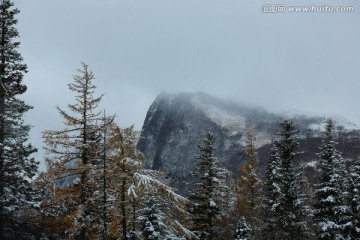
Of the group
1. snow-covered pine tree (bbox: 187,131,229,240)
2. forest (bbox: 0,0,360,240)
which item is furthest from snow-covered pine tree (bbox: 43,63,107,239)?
snow-covered pine tree (bbox: 187,131,229,240)

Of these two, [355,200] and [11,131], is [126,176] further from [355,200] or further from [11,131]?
[355,200]

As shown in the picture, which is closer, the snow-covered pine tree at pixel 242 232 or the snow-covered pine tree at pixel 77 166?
the snow-covered pine tree at pixel 77 166

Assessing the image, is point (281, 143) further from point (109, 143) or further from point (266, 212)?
point (109, 143)

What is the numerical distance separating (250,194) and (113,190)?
937 inches

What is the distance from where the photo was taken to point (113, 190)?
18828 millimetres

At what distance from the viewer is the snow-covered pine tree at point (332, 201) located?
3119 centimetres

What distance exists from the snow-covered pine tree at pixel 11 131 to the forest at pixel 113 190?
0.17ft

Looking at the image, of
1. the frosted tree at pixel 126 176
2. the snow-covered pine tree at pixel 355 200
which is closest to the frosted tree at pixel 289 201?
the snow-covered pine tree at pixel 355 200

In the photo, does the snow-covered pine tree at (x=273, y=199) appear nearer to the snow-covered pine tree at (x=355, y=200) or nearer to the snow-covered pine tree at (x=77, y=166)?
the snow-covered pine tree at (x=355, y=200)

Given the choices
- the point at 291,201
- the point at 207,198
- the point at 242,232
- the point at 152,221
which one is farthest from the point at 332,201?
the point at 152,221

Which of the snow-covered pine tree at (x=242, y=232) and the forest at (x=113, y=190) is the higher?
the forest at (x=113, y=190)

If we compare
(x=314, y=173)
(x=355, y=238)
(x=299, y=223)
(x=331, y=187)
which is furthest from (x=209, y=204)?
(x=314, y=173)

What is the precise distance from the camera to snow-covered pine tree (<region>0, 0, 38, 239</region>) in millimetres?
22094

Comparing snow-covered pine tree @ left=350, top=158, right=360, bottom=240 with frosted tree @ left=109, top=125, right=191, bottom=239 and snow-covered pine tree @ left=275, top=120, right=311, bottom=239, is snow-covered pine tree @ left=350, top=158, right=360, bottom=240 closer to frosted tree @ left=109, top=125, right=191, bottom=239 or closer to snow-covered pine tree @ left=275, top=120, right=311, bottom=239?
snow-covered pine tree @ left=275, top=120, right=311, bottom=239
